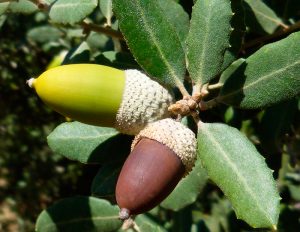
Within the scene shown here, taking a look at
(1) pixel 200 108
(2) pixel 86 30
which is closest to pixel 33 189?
(2) pixel 86 30

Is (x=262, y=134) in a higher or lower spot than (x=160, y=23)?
lower

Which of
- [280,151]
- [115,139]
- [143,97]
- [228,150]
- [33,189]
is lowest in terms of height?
[33,189]

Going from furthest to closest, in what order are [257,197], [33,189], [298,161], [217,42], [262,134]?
[33,189]
[298,161]
[262,134]
[217,42]
[257,197]

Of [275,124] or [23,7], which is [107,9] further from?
[275,124]

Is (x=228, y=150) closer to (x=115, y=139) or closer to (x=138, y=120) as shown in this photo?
(x=138, y=120)

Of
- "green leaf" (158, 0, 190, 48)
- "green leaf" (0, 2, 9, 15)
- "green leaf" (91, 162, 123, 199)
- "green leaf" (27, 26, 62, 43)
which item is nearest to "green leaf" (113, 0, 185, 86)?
"green leaf" (158, 0, 190, 48)

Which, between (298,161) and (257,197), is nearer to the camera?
(257,197)

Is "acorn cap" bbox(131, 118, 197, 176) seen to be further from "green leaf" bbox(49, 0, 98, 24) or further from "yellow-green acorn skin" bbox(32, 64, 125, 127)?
"green leaf" bbox(49, 0, 98, 24)
